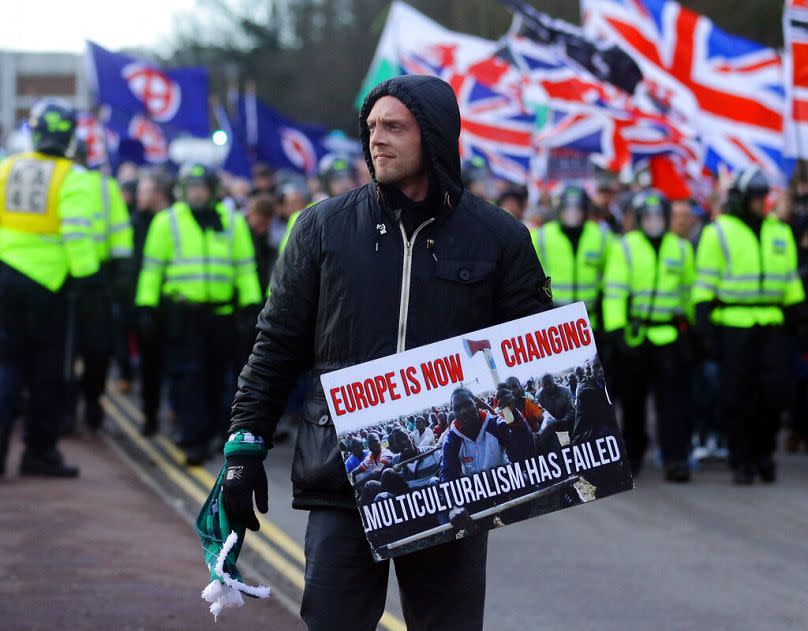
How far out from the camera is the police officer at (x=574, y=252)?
13266 mm

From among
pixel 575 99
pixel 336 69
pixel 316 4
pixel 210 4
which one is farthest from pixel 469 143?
pixel 210 4

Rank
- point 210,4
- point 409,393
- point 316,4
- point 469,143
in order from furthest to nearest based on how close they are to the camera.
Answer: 1. point 210,4
2. point 316,4
3. point 469,143
4. point 409,393

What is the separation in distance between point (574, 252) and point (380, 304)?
875 cm

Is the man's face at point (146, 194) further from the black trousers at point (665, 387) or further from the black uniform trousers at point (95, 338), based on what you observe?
the black trousers at point (665, 387)

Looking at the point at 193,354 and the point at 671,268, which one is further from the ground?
the point at 671,268

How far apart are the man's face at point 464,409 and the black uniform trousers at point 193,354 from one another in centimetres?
827

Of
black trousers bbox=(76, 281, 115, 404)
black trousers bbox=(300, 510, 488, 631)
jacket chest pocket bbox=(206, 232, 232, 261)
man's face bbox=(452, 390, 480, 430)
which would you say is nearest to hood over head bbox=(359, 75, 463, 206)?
man's face bbox=(452, 390, 480, 430)

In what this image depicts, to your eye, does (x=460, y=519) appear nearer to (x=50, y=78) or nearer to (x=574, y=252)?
(x=574, y=252)

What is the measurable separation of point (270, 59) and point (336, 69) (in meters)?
10.1

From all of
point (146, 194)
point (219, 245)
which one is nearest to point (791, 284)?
point (219, 245)

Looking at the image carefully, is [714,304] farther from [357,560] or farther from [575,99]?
[357,560]

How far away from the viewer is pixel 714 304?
40.3 ft

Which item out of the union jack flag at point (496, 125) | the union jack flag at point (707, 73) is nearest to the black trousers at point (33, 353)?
the union jack flag at point (707, 73)

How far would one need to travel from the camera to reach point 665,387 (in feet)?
41.4
